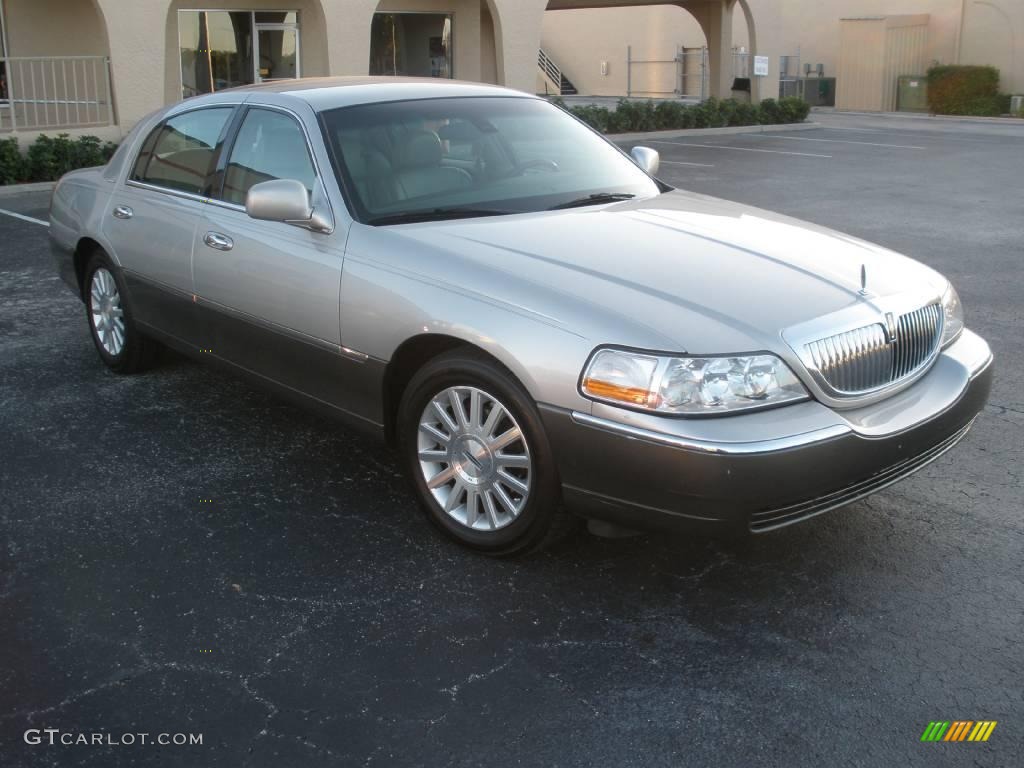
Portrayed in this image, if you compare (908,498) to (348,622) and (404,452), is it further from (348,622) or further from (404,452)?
(348,622)

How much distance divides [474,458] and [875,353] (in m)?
1.44

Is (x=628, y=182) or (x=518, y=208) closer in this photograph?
(x=518, y=208)

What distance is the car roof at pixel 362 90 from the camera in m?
5.10

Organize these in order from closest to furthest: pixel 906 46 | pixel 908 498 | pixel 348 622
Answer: pixel 348 622 → pixel 908 498 → pixel 906 46

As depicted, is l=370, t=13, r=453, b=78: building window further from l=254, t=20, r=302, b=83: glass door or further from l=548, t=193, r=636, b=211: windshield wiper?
l=548, t=193, r=636, b=211: windshield wiper

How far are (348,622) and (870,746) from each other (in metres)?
1.66

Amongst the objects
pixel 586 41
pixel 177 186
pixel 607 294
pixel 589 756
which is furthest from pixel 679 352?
pixel 586 41

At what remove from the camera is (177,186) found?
567 centimetres

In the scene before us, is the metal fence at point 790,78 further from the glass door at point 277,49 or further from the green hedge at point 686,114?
the glass door at point 277,49

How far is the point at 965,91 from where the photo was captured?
111 feet

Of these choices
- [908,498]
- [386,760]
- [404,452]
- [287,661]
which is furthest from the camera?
[908,498]

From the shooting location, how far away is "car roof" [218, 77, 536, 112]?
5.10 meters

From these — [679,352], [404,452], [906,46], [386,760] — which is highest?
[906,46]

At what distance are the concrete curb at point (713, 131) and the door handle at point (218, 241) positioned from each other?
714 inches
